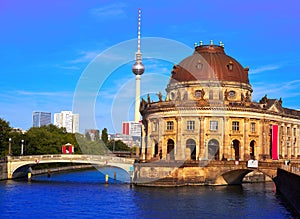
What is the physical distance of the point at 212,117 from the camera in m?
87.8

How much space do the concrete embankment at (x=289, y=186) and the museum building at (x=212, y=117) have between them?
1704cm

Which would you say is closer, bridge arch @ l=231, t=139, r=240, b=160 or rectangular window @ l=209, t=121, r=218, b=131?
rectangular window @ l=209, t=121, r=218, b=131

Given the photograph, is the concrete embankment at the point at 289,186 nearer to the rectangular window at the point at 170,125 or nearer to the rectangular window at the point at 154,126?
the rectangular window at the point at 170,125

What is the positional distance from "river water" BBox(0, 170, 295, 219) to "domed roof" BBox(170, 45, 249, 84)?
23.6 metres

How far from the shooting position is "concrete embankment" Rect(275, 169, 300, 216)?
172 ft

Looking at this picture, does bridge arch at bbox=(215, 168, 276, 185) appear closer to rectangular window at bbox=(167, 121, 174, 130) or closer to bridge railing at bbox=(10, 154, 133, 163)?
rectangular window at bbox=(167, 121, 174, 130)

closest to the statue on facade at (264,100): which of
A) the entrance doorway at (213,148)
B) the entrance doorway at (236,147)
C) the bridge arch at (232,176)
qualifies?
the entrance doorway at (236,147)

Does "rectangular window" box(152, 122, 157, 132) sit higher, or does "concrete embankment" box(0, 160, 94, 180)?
"rectangular window" box(152, 122, 157, 132)

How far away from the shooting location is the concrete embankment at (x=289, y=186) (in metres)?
52.3

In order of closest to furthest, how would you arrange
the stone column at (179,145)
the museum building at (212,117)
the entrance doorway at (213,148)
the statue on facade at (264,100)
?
1. the museum building at (212,117)
2. the stone column at (179,145)
3. the entrance doorway at (213,148)
4. the statue on facade at (264,100)

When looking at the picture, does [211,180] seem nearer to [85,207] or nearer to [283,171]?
[283,171]

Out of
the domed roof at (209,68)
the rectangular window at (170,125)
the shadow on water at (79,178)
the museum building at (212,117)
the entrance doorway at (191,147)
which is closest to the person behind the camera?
the museum building at (212,117)

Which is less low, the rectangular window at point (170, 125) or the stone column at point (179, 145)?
the rectangular window at point (170, 125)

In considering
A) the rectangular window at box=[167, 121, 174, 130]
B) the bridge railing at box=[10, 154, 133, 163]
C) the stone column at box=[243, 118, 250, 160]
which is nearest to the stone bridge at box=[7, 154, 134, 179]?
the bridge railing at box=[10, 154, 133, 163]
